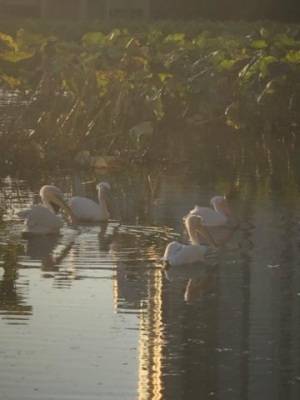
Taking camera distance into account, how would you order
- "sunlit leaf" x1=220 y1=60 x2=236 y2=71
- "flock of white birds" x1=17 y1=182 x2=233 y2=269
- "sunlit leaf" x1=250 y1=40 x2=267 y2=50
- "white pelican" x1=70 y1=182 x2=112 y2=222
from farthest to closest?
"sunlit leaf" x1=250 y1=40 x2=267 y2=50, "sunlit leaf" x1=220 y1=60 x2=236 y2=71, "white pelican" x1=70 y1=182 x2=112 y2=222, "flock of white birds" x1=17 y1=182 x2=233 y2=269

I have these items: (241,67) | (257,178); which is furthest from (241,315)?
(241,67)

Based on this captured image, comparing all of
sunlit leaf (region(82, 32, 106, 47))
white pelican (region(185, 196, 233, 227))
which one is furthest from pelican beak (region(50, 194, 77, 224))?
sunlit leaf (region(82, 32, 106, 47))

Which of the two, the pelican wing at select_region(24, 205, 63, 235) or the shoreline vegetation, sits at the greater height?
the shoreline vegetation

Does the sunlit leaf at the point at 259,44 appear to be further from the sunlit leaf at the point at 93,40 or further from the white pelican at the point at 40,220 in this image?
the white pelican at the point at 40,220

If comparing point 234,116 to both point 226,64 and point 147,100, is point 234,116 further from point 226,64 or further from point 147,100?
point 147,100

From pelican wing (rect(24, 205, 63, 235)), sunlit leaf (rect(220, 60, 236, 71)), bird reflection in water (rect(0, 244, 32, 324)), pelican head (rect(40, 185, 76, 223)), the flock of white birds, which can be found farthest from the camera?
sunlit leaf (rect(220, 60, 236, 71))

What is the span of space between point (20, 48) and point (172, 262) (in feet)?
34.6

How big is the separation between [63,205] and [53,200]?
0.54 ft

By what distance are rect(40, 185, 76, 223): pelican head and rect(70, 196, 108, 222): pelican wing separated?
6 cm

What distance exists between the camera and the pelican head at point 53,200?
1566cm

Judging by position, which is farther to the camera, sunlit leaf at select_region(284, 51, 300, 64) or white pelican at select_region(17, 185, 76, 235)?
sunlit leaf at select_region(284, 51, 300, 64)

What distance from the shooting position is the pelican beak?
15542 millimetres

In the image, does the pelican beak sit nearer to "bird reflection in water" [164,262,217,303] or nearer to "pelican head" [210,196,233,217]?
"pelican head" [210,196,233,217]

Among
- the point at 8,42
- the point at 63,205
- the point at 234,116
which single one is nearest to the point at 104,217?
the point at 63,205
